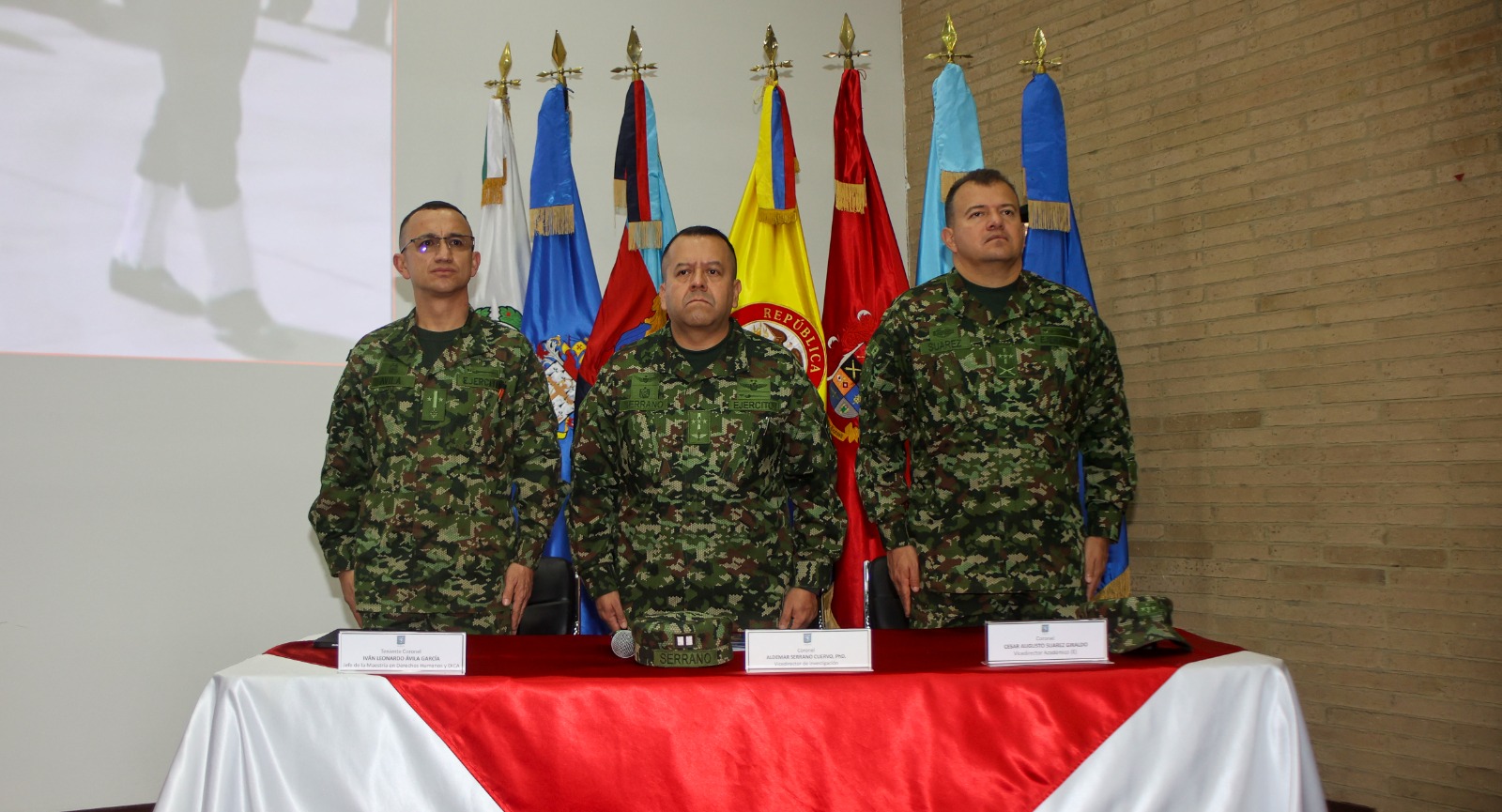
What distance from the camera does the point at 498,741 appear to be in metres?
1.53

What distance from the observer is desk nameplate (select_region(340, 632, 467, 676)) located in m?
1.62

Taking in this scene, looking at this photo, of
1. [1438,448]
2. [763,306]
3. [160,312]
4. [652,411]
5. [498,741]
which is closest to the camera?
[498,741]

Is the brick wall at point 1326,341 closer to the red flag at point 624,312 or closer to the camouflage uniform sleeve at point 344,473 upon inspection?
the red flag at point 624,312

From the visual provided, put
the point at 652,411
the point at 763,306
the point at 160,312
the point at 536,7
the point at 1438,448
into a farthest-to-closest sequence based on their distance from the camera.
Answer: the point at 536,7 → the point at 763,306 → the point at 160,312 → the point at 1438,448 → the point at 652,411

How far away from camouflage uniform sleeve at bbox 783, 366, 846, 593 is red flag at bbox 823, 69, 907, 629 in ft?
3.93

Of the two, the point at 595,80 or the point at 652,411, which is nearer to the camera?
the point at 652,411

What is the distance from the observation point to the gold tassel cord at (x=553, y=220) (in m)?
3.63

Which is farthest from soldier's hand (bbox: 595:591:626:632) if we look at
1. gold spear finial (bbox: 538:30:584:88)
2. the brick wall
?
the brick wall

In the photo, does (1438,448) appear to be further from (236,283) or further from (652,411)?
(236,283)

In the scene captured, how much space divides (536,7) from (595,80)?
0.33m

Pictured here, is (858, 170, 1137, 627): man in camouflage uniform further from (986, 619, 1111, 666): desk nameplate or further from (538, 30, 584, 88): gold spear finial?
(538, 30, 584, 88): gold spear finial

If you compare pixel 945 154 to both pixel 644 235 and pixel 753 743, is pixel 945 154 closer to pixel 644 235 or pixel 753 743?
pixel 644 235

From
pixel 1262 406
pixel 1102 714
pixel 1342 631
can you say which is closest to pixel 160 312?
pixel 1102 714

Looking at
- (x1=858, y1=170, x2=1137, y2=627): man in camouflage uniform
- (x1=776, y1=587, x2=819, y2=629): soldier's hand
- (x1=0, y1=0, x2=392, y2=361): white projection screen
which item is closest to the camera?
(x1=776, y1=587, x2=819, y2=629): soldier's hand
